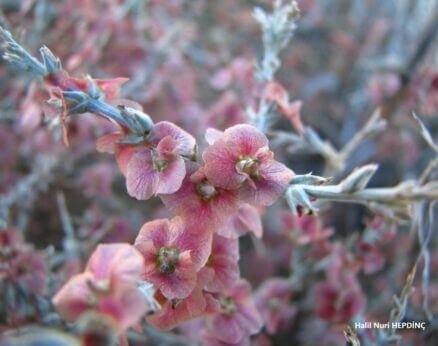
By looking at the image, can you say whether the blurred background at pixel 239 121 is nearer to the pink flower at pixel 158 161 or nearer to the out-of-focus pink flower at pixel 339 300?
the out-of-focus pink flower at pixel 339 300

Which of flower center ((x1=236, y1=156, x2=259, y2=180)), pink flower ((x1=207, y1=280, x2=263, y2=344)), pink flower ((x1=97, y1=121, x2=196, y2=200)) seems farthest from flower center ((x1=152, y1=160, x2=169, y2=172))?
pink flower ((x1=207, y1=280, x2=263, y2=344))

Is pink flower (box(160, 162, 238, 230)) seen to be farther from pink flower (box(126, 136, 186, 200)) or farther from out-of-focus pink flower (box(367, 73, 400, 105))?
out-of-focus pink flower (box(367, 73, 400, 105))

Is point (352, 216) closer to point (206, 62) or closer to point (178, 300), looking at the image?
point (206, 62)

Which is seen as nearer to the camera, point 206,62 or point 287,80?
point 206,62

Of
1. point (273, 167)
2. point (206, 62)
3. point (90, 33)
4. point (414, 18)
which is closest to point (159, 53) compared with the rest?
point (90, 33)

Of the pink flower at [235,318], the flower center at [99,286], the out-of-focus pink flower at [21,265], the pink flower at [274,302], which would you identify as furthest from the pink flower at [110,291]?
the pink flower at [274,302]

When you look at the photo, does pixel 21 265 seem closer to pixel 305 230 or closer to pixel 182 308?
pixel 182 308

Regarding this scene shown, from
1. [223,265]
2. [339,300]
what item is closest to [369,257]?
[339,300]
